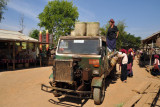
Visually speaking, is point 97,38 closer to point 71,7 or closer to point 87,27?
point 87,27

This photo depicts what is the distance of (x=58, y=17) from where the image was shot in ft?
99.3

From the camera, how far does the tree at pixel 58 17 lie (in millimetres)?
30297

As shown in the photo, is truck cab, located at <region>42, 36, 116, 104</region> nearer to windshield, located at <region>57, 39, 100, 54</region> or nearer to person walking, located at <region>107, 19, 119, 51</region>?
windshield, located at <region>57, 39, 100, 54</region>

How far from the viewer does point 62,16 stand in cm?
3066

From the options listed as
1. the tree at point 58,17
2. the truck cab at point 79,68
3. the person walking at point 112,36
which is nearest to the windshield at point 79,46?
the truck cab at point 79,68

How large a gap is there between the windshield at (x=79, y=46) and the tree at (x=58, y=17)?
2513 centimetres

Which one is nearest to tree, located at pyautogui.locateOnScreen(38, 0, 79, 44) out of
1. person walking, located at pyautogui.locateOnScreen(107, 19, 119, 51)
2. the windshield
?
person walking, located at pyautogui.locateOnScreen(107, 19, 119, 51)

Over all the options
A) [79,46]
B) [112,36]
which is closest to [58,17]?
[112,36]

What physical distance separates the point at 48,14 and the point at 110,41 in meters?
27.1

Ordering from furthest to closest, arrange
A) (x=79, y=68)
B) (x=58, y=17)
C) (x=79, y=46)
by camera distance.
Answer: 1. (x=58, y=17)
2. (x=79, y=46)
3. (x=79, y=68)

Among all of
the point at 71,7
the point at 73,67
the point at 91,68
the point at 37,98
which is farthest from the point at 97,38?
the point at 71,7

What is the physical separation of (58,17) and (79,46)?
2684 cm

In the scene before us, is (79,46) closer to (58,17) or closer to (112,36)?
(112,36)

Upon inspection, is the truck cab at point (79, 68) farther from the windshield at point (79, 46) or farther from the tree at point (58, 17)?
the tree at point (58, 17)
